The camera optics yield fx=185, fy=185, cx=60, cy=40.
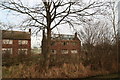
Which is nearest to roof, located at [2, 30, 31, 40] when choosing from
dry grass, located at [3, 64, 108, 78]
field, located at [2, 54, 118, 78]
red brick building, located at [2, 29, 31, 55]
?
red brick building, located at [2, 29, 31, 55]

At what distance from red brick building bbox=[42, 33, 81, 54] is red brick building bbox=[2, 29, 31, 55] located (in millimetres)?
266

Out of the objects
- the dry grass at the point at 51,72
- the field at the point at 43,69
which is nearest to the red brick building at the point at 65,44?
the field at the point at 43,69

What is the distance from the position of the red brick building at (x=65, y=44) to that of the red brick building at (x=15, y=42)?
266 millimetres

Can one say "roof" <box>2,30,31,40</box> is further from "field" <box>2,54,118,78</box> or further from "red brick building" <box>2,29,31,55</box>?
"field" <box>2,54,118,78</box>

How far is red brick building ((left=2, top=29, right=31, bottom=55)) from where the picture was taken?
2.61 meters

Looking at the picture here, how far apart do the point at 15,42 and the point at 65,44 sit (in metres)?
0.72

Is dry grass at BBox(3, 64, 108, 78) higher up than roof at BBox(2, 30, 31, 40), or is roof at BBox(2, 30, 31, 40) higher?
roof at BBox(2, 30, 31, 40)

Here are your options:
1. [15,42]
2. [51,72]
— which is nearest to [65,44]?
[51,72]

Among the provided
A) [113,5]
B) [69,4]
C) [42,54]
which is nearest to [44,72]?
[42,54]

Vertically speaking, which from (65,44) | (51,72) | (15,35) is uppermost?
(15,35)

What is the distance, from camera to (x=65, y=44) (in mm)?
2643

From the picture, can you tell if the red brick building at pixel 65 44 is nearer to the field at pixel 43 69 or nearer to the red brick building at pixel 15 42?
the field at pixel 43 69

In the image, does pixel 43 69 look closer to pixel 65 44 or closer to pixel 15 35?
pixel 65 44

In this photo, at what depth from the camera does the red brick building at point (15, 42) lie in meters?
2.61
